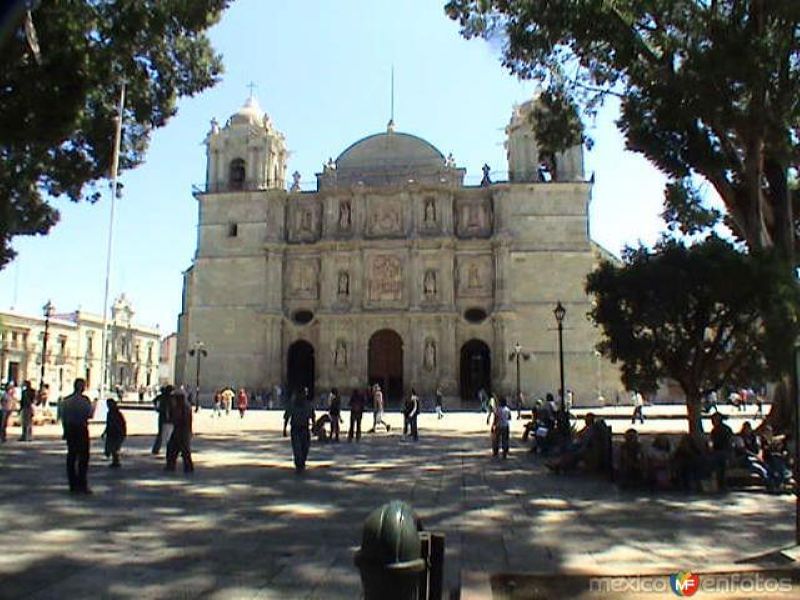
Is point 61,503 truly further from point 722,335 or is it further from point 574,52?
point 574,52

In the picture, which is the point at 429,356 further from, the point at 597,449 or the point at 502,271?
the point at 597,449

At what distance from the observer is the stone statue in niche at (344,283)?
44125 mm

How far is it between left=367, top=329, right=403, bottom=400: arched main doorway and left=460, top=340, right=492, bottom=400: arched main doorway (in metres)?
3.86

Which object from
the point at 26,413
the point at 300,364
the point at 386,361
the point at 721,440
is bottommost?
→ the point at 721,440

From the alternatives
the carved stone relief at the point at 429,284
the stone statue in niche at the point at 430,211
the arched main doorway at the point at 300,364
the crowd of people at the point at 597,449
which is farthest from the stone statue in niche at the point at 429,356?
the crowd of people at the point at 597,449

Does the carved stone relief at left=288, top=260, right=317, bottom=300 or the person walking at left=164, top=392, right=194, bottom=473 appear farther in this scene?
the carved stone relief at left=288, top=260, right=317, bottom=300

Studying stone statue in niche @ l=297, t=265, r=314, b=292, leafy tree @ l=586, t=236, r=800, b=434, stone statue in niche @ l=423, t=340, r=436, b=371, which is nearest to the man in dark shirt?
leafy tree @ l=586, t=236, r=800, b=434

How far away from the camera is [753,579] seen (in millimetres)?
5426

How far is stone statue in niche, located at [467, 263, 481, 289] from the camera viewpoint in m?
43.5

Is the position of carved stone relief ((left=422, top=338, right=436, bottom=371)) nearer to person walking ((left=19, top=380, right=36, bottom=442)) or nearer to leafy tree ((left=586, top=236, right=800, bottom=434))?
person walking ((left=19, top=380, right=36, bottom=442))

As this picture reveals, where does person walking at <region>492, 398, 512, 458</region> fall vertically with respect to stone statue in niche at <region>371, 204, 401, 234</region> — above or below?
below

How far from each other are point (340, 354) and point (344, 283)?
14.6 ft

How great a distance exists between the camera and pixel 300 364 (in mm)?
45156

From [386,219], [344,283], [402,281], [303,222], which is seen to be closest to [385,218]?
[386,219]
